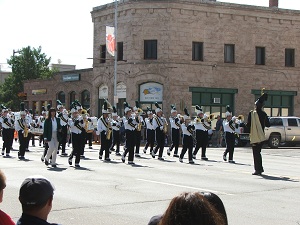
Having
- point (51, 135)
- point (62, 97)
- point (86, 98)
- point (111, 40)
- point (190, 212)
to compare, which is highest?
point (111, 40)

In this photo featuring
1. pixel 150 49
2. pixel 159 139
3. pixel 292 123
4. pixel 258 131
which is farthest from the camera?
pixel 150 49

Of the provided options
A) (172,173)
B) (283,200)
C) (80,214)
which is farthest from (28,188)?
(172,173)

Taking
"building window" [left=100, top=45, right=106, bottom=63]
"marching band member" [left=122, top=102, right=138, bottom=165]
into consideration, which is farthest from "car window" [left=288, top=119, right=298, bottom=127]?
"building window" [left=100, top=45, right=106, bottom=63]

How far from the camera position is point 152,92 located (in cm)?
4059

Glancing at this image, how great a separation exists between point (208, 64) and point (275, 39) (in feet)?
20.9

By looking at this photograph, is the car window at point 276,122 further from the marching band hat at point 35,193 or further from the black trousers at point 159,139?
the marching band hat at point 35,193

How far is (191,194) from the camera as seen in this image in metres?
3.02

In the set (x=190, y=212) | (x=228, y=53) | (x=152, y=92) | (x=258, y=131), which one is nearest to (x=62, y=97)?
(x=152, y=92)

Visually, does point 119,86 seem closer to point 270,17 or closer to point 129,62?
point 129,62

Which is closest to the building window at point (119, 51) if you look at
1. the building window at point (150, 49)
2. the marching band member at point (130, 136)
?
the building window at point (150, 49)

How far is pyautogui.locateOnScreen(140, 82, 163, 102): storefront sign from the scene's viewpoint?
4044cm

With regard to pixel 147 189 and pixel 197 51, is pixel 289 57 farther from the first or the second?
pixel 147 189

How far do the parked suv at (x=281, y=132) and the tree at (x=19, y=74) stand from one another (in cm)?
4703

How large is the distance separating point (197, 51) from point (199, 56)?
386 mm
